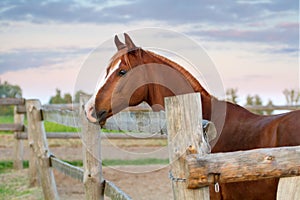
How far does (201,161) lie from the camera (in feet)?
6.43

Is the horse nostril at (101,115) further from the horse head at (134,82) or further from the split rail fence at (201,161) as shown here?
the split rail fence at (201,161)

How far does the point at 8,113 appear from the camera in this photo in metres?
18.0

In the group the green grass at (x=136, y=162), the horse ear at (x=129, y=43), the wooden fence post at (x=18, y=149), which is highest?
the horse ear at (x=129, y=43)

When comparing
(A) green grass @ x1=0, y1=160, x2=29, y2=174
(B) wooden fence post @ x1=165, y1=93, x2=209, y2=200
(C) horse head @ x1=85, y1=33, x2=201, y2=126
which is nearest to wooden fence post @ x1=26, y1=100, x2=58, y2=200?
(C) horse head @ x1=85, y1=33, x2=201, y2=126

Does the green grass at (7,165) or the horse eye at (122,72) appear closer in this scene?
the horse eye at (122,72)

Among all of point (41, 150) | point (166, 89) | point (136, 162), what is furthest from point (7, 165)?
point (166, 89)

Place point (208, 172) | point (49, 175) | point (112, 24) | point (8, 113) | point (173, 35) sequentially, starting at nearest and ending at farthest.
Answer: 1. point (208, 172)
2. point (173, 35)
3. point (49, 175)
4. point (112, 24)
5. point (8, 113)

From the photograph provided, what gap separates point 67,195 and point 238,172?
17.7 ft

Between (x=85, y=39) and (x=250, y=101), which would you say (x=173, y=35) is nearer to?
(x=85, y=39)

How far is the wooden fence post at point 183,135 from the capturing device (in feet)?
6.58

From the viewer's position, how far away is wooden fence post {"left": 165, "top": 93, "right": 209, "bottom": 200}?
6.58 ft

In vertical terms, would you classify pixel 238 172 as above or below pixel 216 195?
above

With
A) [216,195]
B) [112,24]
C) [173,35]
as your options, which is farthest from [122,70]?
[112,24]

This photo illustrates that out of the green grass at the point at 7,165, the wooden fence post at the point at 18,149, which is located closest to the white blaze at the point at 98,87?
the wooden fence post at the point at 18,149
